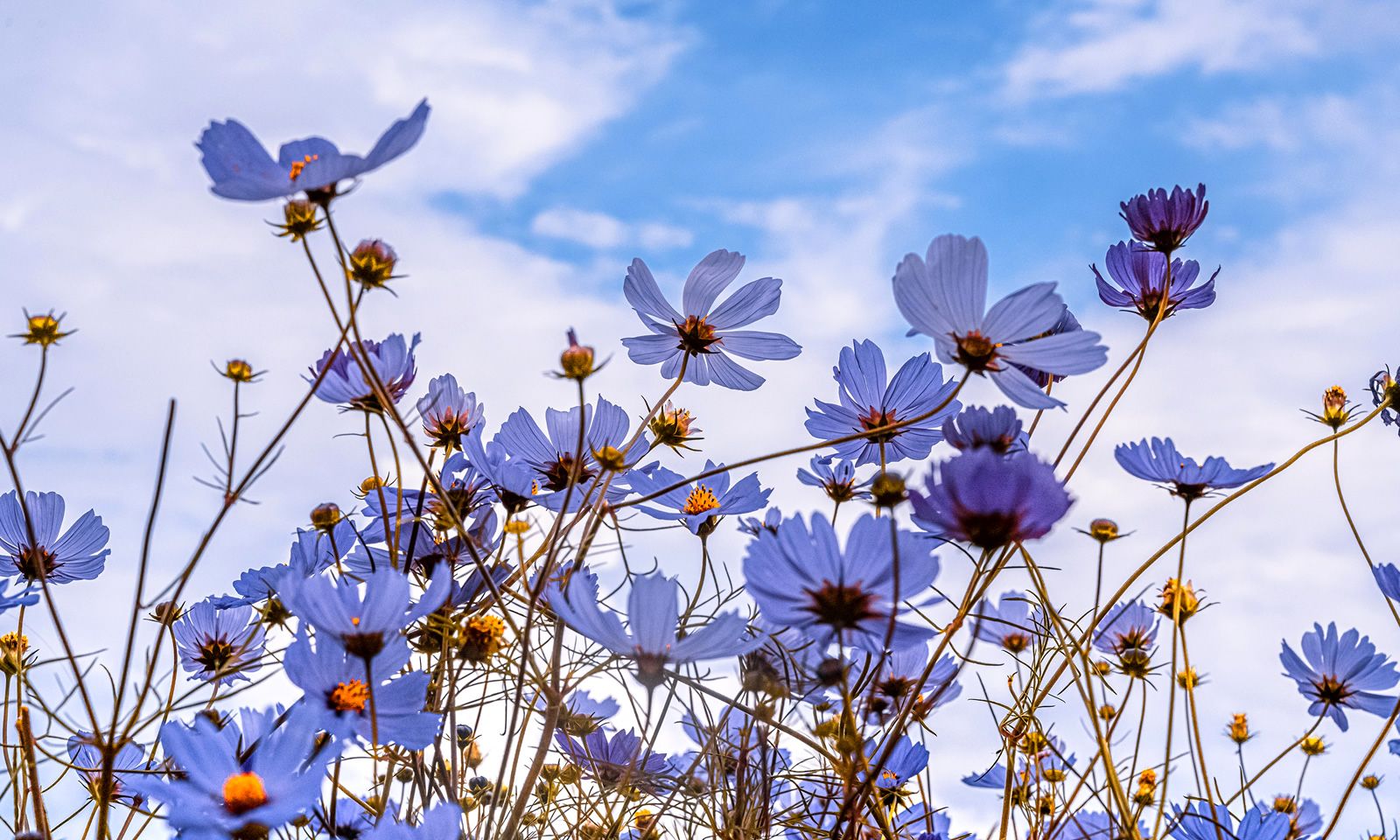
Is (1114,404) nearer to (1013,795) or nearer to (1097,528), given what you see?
(1097,528)

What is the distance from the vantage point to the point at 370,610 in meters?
0.56

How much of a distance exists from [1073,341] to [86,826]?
2.57ft

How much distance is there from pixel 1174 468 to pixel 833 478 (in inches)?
10.6

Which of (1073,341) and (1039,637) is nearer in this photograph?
(1073,341)

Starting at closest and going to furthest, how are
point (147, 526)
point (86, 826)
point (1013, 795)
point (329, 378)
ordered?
point (147, 526) < point (329, 378) < point (86, 826) < point (1013, 795)

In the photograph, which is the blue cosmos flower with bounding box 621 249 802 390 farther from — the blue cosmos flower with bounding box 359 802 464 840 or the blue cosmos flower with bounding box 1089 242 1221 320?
the blue cosmos flower with bounding box 359 802 464 840

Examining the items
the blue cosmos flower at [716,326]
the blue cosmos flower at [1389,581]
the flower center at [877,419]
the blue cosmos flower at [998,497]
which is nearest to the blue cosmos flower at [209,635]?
the blue cosmos flower at [716,326]

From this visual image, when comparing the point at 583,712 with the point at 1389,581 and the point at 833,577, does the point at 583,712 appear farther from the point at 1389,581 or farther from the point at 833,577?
the point at 1389,581

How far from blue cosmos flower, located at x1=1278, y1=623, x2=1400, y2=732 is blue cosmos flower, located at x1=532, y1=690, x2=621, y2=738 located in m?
0.61

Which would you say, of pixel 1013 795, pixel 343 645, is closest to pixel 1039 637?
pixel 1013 795

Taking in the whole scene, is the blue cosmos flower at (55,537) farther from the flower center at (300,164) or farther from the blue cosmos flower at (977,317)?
the blue cosmos flower at (977,317)

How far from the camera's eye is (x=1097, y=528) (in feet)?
2.47

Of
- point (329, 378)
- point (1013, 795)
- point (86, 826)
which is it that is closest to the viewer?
point (329, 378)

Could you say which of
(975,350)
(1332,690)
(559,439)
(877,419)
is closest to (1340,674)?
(1332,690)
